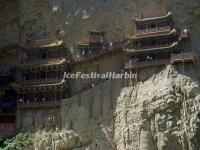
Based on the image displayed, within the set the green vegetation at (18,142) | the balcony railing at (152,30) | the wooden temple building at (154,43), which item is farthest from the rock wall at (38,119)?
the balcony railing at (152,30)

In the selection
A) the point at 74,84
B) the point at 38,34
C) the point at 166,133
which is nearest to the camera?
the point at 166,133

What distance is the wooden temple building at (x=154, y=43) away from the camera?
46875 millimetres

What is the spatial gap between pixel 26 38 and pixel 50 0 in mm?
4162

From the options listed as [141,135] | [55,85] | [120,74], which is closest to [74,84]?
[55,85]

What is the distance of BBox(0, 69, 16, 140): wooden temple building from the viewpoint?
1912 inches

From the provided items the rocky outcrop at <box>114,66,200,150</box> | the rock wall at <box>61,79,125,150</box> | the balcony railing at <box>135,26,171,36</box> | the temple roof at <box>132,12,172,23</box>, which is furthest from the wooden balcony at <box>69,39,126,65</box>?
the rocky outcrop at <box>114,66,200,150</box>

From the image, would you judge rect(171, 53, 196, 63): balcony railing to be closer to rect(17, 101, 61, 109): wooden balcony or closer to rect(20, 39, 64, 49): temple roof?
rect(17, 101, 61, 109): wooden balcony

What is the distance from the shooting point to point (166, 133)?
42656 mm

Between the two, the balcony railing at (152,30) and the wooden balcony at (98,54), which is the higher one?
the balcony railing at (152,30)

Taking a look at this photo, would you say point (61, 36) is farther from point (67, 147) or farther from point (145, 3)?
point (67, 147)

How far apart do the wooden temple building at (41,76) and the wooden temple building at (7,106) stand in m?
1.26

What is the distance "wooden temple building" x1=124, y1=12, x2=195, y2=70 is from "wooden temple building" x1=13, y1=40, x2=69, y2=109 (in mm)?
6220

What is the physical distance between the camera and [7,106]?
51.2 m

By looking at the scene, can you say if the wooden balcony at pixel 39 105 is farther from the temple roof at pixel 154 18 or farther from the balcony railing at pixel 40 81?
the temple roof at pixel 154 18
